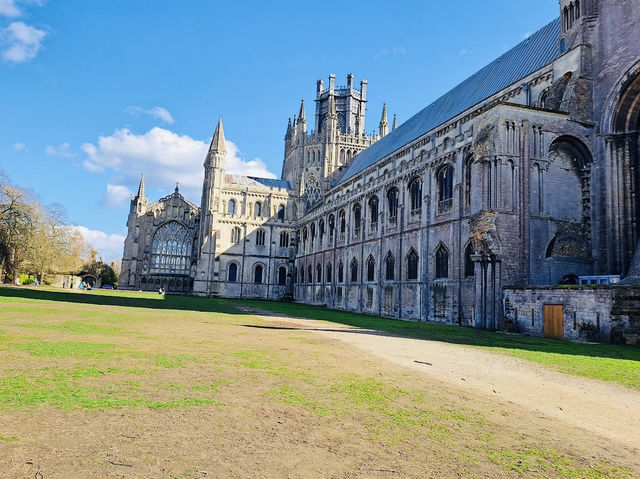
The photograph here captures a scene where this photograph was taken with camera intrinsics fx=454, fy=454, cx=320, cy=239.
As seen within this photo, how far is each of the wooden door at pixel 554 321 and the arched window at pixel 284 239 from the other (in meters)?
47.4

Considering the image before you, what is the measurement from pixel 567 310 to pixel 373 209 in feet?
75.7

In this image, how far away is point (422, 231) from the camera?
30859 mm

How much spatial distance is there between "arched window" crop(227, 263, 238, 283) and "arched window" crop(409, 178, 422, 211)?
1367 inches

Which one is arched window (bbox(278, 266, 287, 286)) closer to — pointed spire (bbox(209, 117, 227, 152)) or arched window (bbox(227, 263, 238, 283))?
arched window (bbox(227, 263, 238, 283))

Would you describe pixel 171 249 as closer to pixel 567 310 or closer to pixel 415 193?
pixel 415 193

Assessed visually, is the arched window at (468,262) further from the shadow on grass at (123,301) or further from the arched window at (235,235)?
the arched window at (235,235)

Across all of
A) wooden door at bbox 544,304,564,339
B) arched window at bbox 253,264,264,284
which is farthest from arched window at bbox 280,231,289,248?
wooden door at bbox 544,304,564,339

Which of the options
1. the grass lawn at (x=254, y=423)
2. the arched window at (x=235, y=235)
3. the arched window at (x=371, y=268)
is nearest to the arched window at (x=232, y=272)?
the arched window at (x=235, y=235)

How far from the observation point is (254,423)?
16.9 feet

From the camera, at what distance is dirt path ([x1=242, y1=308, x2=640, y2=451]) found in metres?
6.08

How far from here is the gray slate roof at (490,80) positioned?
30.6 meters

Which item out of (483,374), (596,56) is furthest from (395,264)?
(483,374)

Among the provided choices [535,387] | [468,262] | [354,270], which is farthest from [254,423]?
[354,270]

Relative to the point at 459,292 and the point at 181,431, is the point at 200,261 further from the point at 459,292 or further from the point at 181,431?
the point at 181,431
